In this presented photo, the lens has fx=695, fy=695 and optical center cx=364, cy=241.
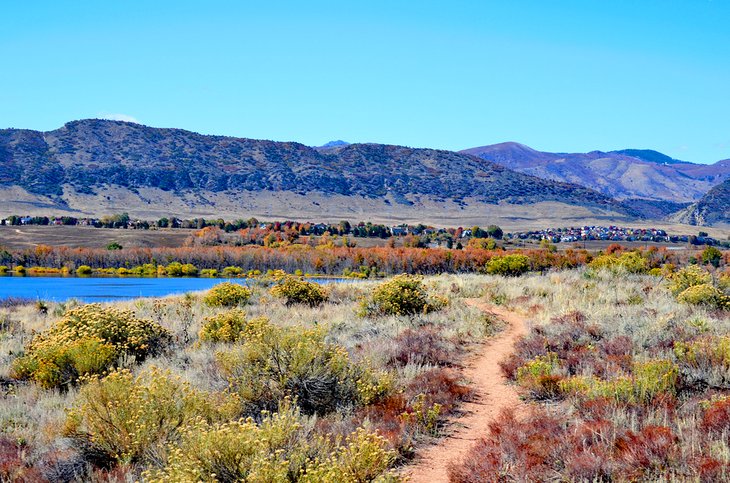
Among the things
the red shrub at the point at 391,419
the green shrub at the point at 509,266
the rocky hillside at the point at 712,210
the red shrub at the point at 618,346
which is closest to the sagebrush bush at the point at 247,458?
the red shrub at the point at 391,419

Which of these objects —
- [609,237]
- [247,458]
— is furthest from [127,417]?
[609,237]

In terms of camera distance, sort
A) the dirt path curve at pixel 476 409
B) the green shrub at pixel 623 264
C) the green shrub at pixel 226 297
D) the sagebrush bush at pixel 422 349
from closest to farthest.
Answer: the dirt path curve at pixel 476 409 < the sagebrush bush at pixel 422 349 < the green shrub at pixel 226 297 < the green shrub at pixel 623 264

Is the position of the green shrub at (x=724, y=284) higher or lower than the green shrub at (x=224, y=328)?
higher

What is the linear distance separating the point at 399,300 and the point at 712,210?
170m

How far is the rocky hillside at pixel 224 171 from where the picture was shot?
162 meters

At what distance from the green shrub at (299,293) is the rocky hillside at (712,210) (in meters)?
161

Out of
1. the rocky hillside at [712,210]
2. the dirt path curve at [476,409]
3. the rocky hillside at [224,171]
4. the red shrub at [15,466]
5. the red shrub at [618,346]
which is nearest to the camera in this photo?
the red shrub at [15,466]

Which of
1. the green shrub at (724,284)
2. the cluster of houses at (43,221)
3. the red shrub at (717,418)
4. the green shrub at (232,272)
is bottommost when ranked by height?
the green shrub at (232,272)

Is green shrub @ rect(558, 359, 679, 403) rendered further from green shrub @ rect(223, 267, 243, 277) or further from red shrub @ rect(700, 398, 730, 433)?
green shrub @ rect(223, 267, 243, 277)

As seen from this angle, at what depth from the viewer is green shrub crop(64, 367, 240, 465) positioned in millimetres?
7348

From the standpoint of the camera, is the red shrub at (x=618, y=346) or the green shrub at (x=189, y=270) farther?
the green shrub at (x=189, y=270)

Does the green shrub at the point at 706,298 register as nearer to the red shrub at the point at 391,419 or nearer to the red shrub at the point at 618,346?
the red shrub at the point at 618,346

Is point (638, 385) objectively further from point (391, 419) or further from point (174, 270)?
point (174, 270)

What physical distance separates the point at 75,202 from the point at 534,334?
15134 centimetres
